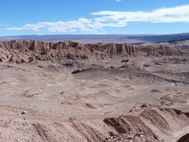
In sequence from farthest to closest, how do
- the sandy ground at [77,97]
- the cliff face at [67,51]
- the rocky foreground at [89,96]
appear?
the cliff face at [67,51] → the rocky foreground at [89,96] → the sandy ground at [77,97]

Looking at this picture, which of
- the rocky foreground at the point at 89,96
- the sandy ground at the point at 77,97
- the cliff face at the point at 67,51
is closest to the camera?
the sandy ground at the point at 77,97

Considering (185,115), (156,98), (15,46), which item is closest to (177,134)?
(185,115)

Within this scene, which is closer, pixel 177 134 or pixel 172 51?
pixel 177 134

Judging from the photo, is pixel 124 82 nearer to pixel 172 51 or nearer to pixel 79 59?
pixel 79 59

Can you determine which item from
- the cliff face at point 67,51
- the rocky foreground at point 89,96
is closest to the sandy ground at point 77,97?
the rocky foreground at point 89,96

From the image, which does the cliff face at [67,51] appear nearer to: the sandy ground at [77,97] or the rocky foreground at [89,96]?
the rocky foreground at [89,96]

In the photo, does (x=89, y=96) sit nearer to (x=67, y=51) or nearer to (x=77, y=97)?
(x=77, y=97)

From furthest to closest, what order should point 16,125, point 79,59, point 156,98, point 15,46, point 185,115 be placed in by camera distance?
point 15,46
point 79,59
point 156,98
point 185,115
point 16,125

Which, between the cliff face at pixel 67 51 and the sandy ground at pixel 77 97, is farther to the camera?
the cliff face at pixel 67 51
